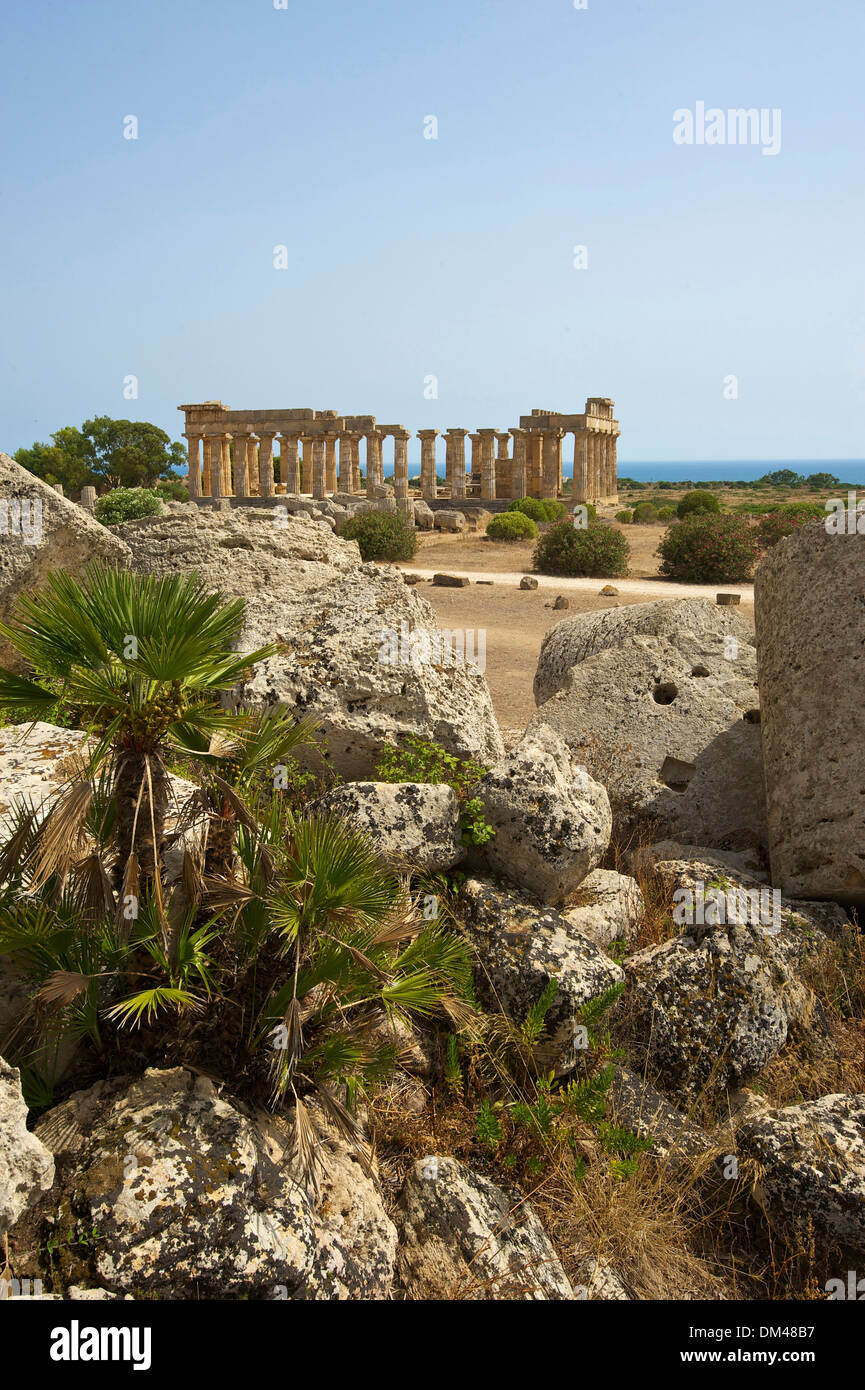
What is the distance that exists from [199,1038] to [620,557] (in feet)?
71.8

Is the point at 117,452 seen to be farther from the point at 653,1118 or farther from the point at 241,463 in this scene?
the point at 653,1118

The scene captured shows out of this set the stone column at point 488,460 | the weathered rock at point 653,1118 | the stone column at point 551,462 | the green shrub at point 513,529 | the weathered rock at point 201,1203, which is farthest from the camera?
the stone column at point 551,462

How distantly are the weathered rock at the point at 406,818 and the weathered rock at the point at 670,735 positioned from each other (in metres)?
1.72

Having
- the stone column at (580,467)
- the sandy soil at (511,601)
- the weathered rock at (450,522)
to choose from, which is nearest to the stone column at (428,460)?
the stone column at (580,467)

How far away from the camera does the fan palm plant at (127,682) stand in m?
3.55

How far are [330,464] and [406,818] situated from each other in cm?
4812

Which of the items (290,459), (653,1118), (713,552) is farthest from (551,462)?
(653,1118)

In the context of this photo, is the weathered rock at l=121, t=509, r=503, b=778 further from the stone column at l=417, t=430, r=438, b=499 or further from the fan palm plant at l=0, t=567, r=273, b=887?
the stone column at l=417, t=430, r=438, b=499

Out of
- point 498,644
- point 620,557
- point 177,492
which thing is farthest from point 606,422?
point 498,644

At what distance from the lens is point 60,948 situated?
3.69m

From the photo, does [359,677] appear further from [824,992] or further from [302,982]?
[824,992]

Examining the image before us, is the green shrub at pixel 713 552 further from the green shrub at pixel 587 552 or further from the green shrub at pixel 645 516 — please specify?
the green shrub at pixel 645 516

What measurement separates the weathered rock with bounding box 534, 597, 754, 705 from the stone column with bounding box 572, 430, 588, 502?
4198 centimetres

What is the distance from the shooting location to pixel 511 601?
66.0 feet
